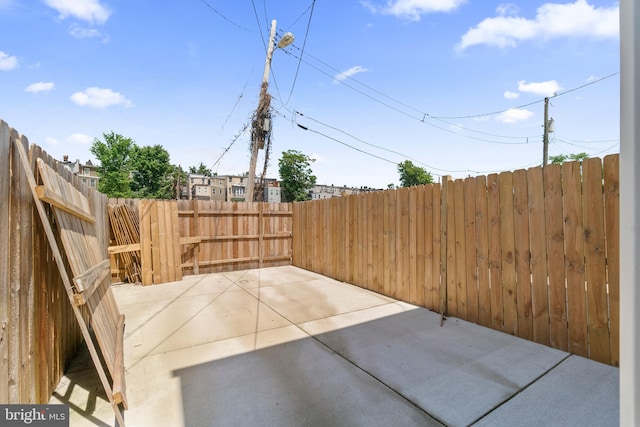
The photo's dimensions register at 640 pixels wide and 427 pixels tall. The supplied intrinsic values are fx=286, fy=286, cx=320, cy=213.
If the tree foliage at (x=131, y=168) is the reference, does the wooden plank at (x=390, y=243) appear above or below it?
below

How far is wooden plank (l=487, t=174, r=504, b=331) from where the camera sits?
132 inches

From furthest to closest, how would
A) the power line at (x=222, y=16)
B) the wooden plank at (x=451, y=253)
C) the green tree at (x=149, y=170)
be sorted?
the green tree at (x=149, y=170), the power line at (x=222, y=16), the wooden plank at (x=451, y=253)

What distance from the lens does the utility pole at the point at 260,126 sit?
918cm

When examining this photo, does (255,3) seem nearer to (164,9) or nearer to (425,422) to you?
(164,9)

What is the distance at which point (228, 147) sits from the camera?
12.6 meters

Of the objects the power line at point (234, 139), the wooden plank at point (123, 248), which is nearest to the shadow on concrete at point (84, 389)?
the wooden plank at point (123, 248)

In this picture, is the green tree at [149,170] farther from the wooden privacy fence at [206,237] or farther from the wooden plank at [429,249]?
the wooden plank at [429,249]

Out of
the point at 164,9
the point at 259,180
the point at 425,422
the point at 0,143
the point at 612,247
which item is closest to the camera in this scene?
the point at 0,143

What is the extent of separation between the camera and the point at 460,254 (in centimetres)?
375

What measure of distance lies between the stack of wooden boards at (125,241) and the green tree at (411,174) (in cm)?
4273

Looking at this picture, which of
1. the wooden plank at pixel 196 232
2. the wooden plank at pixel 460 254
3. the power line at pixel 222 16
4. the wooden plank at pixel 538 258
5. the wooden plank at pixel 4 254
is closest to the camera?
the wooden plank at pixel 4 254

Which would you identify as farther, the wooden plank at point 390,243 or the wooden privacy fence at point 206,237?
the wooden privacy fence at point 206,237

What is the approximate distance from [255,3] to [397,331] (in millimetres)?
9073

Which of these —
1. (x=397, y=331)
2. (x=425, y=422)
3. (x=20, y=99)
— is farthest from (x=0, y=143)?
(x=20, y=99)
